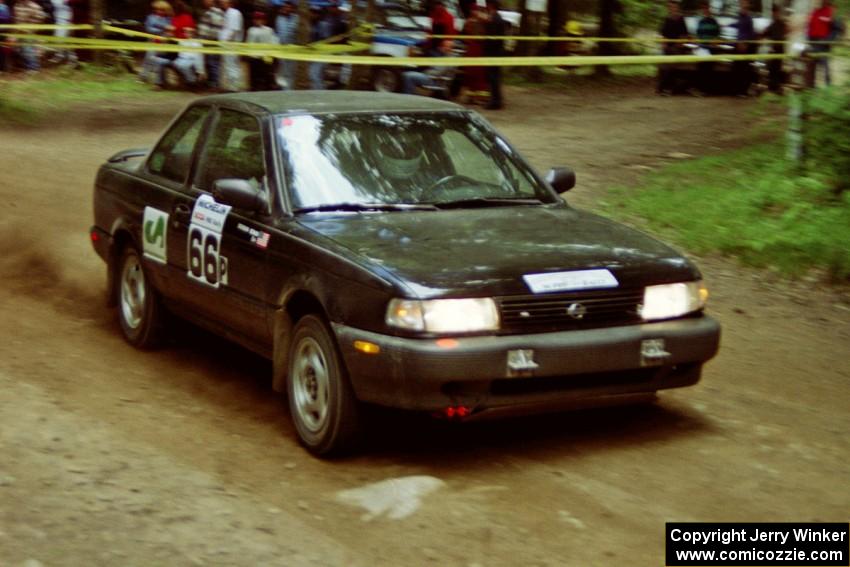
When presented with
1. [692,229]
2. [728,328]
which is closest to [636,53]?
[692,229]

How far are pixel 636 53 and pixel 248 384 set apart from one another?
25735mm

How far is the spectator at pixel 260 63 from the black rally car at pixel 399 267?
15.6 m

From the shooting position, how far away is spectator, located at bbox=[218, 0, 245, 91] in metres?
23.8

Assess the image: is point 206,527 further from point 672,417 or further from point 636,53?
point 636,53

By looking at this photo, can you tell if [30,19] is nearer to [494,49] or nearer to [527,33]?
[494,49]

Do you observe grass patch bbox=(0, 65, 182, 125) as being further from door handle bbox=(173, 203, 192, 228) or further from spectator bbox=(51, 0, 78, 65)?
door handle bbox=(173, 203, 192, 228)

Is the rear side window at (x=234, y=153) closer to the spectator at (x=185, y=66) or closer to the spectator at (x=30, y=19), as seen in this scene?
the spectator at (x=185, y=66)

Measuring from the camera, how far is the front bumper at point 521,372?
566 cm

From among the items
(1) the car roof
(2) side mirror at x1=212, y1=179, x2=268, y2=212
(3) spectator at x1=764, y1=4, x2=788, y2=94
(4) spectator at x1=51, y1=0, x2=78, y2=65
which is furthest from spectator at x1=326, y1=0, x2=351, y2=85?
(2) side mirror at x1=212, y1=179, x2=268, y2=212

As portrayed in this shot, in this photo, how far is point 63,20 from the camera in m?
26.3

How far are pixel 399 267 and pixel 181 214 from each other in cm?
215

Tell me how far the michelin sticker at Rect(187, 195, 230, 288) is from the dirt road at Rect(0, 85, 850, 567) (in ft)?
2.18

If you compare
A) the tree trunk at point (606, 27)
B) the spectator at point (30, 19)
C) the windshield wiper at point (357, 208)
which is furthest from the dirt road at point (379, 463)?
the tree trunk at point (606, 27)

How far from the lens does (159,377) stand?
25.2 feet
